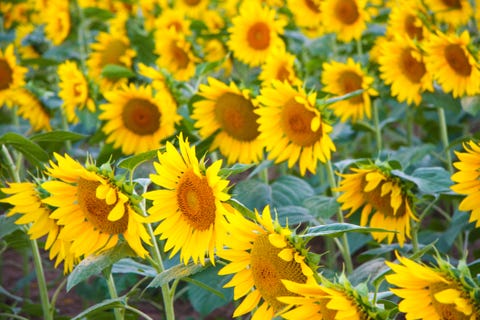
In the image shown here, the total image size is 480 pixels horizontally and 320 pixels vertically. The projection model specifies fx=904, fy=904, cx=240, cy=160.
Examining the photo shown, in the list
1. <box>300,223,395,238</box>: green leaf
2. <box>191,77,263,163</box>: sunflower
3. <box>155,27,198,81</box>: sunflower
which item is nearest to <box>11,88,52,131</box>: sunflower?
<box>155,27,198,81</box>: sunflower

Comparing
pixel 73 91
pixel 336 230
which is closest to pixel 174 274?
pixel 336 230

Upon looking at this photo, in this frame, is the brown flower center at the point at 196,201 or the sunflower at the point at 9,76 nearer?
the brown flower center at the point at 196,201

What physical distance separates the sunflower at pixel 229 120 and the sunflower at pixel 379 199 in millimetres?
386

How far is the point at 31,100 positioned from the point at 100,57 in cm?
56

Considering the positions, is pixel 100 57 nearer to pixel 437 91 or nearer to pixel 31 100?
pixel 31 100

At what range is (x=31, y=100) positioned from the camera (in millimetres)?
3029

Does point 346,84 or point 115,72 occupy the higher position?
point 115,72

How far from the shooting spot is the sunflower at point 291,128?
2074mm

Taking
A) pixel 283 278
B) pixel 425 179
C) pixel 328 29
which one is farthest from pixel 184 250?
pixel 328 29

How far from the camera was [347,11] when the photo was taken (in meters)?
3.15

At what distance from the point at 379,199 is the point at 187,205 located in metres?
0.57

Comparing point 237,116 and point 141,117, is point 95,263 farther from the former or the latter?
point 141,117

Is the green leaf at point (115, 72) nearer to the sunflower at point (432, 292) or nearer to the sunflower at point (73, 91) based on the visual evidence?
the sunflower at point (73, 91)

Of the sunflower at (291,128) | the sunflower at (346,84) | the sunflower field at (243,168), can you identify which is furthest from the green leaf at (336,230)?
the sunflower at (346,84)
